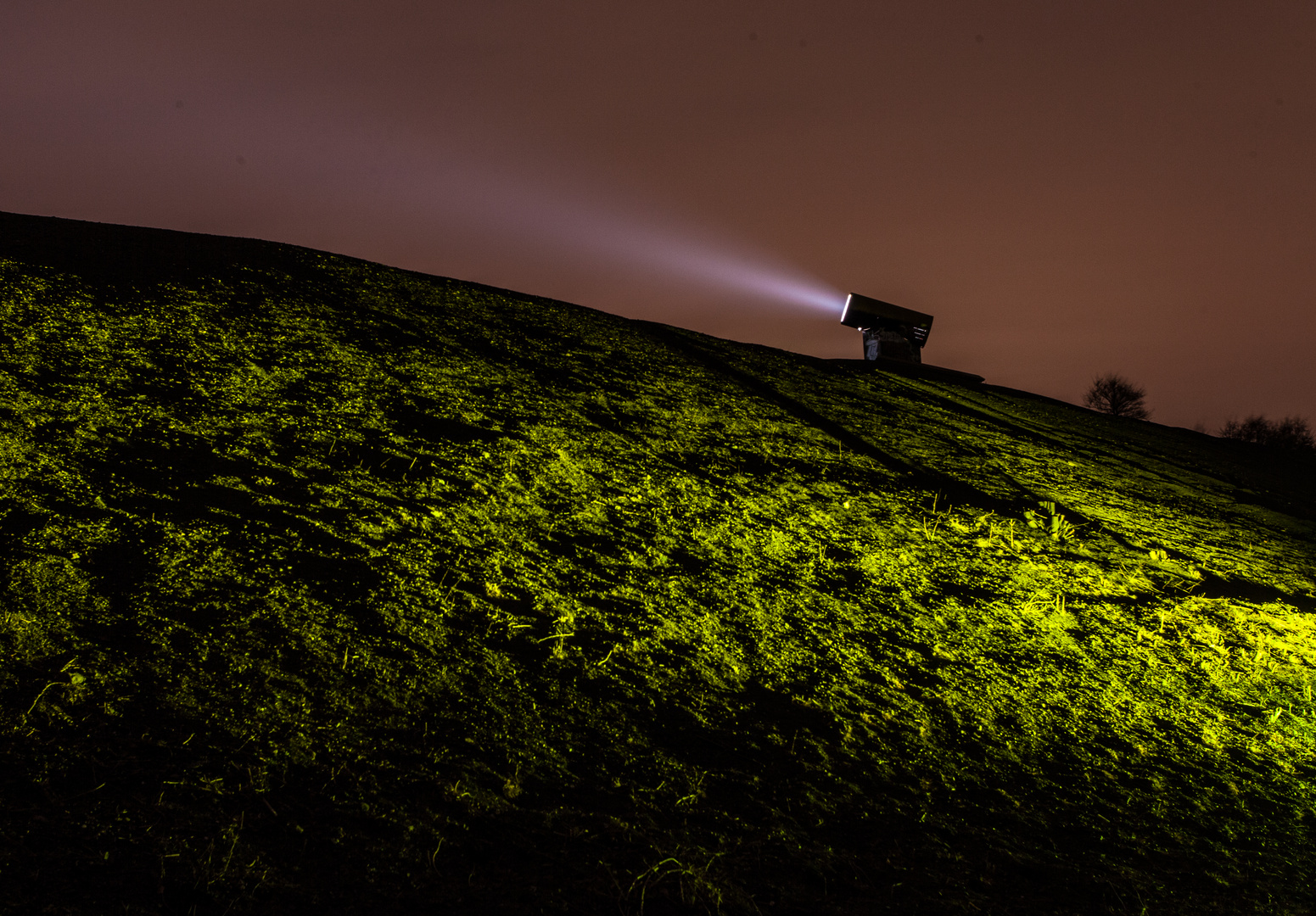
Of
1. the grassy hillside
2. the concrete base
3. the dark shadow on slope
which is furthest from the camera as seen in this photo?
the concrete base

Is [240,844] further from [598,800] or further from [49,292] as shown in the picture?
[49,292]

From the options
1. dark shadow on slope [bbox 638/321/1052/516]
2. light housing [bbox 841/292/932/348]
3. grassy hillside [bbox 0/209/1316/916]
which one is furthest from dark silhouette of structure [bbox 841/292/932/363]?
grassy hillside [bbox 0/209/1316/916]

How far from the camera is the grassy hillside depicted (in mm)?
2332

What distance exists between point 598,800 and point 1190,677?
129 inches

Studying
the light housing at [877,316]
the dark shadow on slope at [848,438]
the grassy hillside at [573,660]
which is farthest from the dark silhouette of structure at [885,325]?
the grassy hillside at [573,660]

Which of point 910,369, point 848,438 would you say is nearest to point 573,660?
point 848,438

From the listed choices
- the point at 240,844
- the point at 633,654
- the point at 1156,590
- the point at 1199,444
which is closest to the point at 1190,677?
the point at 1156,590

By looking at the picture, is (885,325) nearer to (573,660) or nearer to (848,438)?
(848,438)

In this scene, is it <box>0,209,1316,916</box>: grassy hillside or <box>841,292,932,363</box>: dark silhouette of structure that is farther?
<box>841,292,932,363</box>: dark silhouette of structure

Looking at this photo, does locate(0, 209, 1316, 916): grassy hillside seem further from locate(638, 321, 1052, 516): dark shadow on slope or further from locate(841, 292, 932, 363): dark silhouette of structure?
locate(841, 292, 932, 363): dark silhouette of structure

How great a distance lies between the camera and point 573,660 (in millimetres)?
3334

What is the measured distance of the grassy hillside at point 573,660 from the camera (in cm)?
233

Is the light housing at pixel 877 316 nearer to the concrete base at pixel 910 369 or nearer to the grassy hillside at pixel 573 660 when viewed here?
the concrete base at pixel 910 369

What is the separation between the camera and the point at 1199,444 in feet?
40.1
